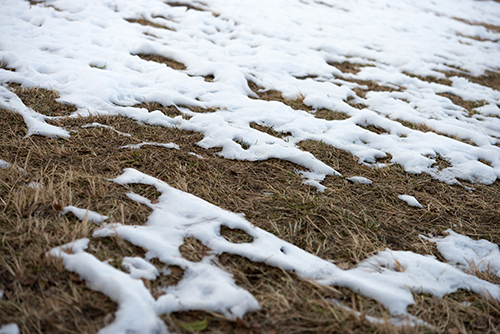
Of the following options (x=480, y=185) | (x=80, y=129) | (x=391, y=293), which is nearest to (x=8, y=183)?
(x=80, y=129)

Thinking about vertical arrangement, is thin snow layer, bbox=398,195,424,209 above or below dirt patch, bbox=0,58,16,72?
below

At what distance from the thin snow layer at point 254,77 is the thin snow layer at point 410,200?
53 centimetres

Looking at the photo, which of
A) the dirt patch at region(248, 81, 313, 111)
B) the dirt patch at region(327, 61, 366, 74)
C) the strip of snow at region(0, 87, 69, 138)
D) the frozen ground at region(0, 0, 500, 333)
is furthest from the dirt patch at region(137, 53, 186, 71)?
the dirt patch at region(327, 61, 366, 74)

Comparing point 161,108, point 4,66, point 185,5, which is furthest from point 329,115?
point 185,5

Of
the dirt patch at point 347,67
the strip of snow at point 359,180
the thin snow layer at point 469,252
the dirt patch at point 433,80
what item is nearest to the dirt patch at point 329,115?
the strip of snow at point 359,180

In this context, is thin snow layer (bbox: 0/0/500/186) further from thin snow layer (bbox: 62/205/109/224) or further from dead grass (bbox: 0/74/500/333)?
thin snow layer (bbox: 62/205/109/224)

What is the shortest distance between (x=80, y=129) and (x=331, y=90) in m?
Result: 3.68

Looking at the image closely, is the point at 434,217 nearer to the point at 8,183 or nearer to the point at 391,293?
the point at 391,293

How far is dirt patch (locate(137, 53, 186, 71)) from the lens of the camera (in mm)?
4875

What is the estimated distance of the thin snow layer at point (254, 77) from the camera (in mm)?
3238

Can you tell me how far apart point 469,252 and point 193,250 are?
76.7 inches

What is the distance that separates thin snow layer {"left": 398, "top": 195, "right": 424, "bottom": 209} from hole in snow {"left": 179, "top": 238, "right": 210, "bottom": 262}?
181 centimetres

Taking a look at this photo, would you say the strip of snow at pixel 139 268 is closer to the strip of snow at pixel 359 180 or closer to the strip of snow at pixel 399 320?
the strip of snow at pixel 399 320

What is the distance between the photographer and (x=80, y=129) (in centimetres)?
289
